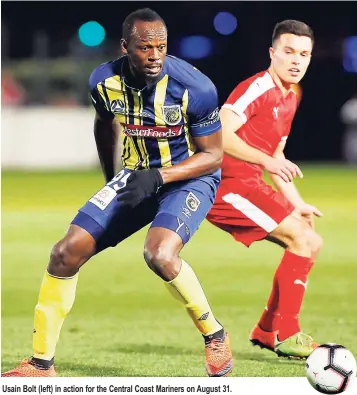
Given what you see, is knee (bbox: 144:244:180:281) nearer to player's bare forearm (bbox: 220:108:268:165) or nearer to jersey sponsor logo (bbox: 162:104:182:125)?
jersey sponsor logo (bbox: 162:104:182:125)

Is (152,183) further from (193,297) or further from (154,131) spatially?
(193,297)

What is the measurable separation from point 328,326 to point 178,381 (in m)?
2.40

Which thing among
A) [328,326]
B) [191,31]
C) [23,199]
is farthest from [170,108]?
[191,31]

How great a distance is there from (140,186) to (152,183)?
0.08m

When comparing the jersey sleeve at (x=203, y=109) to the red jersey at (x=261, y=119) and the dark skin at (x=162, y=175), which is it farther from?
the red jersey at (x=261, y=119)

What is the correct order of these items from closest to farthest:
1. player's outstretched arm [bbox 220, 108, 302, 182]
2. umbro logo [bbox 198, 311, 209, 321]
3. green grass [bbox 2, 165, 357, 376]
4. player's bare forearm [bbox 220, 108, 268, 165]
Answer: umbro logo [bbox 198, 311, 209, 321]
player's outstretched arm [bbox 220, 108, 302, 182]
player's bare forearm [bbox 220, 108, 268, 165]
green grass [bbox 2, 165, 357, 376]

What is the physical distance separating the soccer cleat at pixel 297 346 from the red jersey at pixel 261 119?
1.06 metres

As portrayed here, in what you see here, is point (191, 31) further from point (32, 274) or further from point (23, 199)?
point (32, 274)

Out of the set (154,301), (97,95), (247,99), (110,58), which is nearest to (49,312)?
(97,95)

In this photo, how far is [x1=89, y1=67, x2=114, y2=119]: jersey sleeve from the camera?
6551 millimetres

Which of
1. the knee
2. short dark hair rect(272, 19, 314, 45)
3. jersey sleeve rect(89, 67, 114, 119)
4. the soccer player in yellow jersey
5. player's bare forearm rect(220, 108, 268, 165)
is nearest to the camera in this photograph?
the knee

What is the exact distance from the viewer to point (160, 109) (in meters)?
6.43

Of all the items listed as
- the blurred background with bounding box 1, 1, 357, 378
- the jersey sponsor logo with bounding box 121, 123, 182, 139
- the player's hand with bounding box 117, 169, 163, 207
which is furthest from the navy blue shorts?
the blurred background with bounding box 1, 1, 357, 378

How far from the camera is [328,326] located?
852 cm
